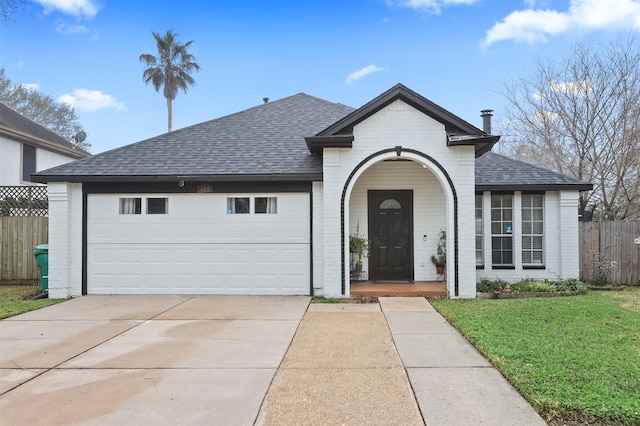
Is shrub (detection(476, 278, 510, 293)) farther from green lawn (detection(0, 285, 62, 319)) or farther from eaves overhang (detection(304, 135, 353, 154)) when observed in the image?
green lawn (detection(0, 285, 62, 319))

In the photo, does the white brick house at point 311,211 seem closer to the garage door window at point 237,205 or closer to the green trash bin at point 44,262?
the garage door window at point 237,205

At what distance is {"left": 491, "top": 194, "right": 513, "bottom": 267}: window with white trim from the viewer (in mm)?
9852

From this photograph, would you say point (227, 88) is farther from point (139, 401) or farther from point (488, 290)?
point (139, 401)

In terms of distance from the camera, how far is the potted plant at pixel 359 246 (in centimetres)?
962

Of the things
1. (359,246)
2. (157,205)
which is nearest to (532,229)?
(359,246)

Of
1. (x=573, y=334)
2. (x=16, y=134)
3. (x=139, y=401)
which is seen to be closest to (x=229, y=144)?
(x=139, y=401)

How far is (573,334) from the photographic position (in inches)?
216

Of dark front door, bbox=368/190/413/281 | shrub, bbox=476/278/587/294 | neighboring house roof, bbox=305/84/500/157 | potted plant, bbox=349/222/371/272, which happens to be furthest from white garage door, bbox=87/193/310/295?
shrub, bbox=476/278/587/294

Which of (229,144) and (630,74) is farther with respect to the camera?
(630,74)

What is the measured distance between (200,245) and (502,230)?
300 inches

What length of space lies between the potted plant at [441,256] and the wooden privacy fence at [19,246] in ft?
34.5

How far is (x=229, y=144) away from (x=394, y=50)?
852 cm

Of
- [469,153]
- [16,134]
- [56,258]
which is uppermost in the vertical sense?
[16,134]

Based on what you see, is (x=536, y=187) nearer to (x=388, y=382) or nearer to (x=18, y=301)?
(x=388, y=382)
